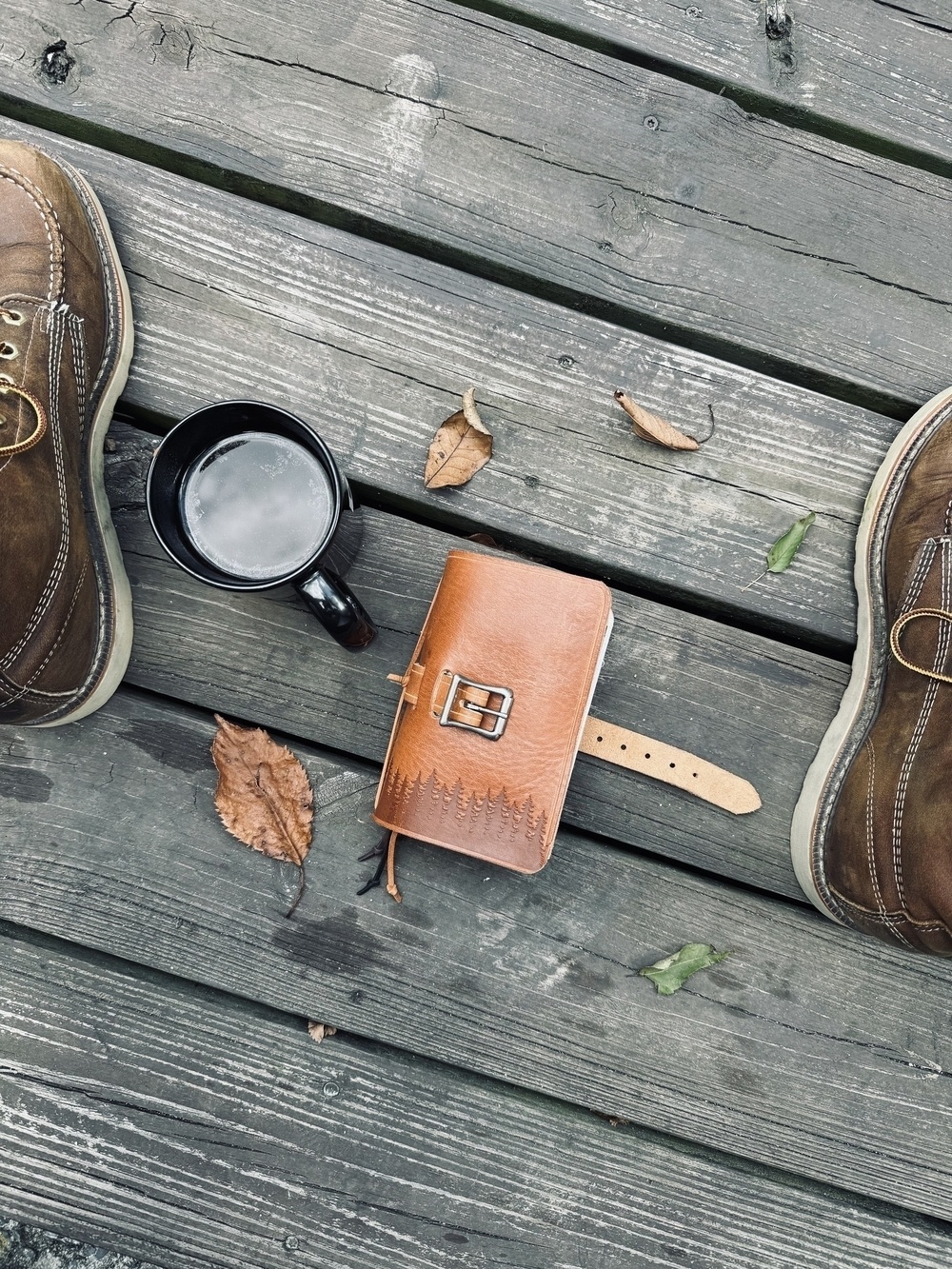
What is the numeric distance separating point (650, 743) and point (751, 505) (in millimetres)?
404

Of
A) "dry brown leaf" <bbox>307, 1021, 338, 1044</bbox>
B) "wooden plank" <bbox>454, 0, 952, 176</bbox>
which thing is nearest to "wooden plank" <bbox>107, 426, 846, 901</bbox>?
"dry brown leaf" <bbox>307, 1021, 338, 1044</bbox>

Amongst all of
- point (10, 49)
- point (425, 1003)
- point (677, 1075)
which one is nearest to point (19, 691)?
point (425, 1003)

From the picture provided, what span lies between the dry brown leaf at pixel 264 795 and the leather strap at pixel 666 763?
441 mm

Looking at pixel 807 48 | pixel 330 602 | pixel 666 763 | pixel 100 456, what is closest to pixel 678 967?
pixel 666 763

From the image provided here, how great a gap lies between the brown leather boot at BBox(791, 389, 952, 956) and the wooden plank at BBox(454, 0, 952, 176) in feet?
1.57

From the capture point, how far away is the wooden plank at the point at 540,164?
3.92 ft

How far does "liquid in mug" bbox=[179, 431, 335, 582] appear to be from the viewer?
108cm

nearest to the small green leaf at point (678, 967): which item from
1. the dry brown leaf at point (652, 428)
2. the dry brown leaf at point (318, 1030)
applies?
→ the dry brown leaf at point (318, 1030)

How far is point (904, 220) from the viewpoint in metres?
1.22

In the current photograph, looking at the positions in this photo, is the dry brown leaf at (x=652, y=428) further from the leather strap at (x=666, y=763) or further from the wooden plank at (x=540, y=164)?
the leather strap at (x=666, y=763)

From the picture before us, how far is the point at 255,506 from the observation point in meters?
1.09

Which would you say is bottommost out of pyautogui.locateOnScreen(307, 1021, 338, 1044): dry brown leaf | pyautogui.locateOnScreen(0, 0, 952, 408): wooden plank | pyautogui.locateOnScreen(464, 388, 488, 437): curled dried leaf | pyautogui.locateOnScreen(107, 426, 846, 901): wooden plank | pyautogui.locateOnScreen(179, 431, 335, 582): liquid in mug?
pyautogui.locateOnScreen(307, 1021, 338, 1044): dry brown leaf

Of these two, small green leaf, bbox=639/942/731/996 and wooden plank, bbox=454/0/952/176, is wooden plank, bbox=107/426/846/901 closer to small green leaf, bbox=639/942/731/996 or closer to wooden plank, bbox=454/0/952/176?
small green leaf, bbox=639/942/731/996

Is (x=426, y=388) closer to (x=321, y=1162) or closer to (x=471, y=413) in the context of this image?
(x=471, y=413)
